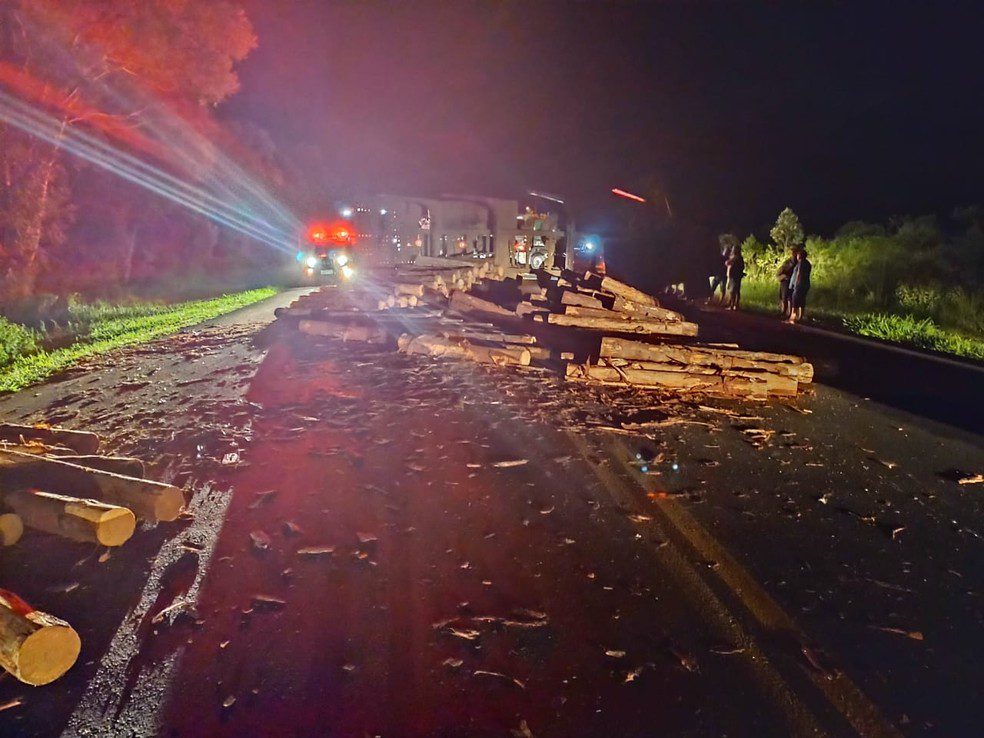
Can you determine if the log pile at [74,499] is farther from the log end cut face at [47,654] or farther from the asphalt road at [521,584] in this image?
the log end cut face at [47,654]

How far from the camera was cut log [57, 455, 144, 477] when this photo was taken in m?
4.48

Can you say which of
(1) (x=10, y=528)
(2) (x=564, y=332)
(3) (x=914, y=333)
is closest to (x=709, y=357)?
(2) (x=564, y=332)

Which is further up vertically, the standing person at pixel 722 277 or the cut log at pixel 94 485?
the standing person at pixel 722 277

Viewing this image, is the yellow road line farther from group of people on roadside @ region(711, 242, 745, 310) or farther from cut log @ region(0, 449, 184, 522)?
group of people on roadside @ region(711, 242, 745, 310)

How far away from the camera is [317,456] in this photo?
5.61 metres

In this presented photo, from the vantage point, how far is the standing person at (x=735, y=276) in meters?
18.2

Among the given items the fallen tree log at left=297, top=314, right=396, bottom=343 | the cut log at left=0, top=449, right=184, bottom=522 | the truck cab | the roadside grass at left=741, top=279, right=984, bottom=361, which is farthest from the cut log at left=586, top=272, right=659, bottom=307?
the truck cab

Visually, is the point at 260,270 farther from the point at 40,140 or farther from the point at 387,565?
the point at 387,565

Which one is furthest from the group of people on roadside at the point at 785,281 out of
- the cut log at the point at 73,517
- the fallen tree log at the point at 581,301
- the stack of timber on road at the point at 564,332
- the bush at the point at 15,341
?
the bush at the point at 15,341

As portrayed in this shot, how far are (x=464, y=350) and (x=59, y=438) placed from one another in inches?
229

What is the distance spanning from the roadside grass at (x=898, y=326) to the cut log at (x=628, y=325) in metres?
5.27

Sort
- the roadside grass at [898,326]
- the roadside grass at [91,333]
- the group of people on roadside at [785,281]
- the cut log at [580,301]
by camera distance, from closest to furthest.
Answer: the roadside grass at [91,333] < the cut log at [580,301] < the roadside grass at [898,326] < the group of people on roadside at [785,281]

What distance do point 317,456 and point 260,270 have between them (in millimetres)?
32665

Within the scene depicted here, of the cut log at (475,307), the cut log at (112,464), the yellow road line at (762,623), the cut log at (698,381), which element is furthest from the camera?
the cut log at (475,307)
